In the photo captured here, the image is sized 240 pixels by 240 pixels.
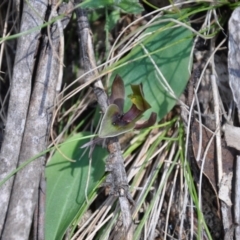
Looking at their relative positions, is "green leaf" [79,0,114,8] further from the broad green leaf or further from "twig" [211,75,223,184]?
"twig" [211,75,223,184]

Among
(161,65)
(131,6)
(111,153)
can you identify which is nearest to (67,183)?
(111,153)

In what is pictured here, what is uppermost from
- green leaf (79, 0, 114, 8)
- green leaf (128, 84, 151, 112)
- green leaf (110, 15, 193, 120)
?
green leaf (79, 0, 114, 8)

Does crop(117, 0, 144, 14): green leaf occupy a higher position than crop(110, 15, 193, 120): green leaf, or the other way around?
crop(117, 0, 144, 14): green leaf

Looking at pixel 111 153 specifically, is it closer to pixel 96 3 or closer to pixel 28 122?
pixel 28 122

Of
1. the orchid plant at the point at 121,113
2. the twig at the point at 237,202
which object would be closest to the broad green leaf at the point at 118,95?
the orchid plant at the point at 121,113

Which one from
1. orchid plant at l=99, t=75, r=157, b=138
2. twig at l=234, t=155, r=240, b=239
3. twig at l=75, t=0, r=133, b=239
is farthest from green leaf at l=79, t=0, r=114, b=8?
twig at l=234, t=155, r=240, b=239
